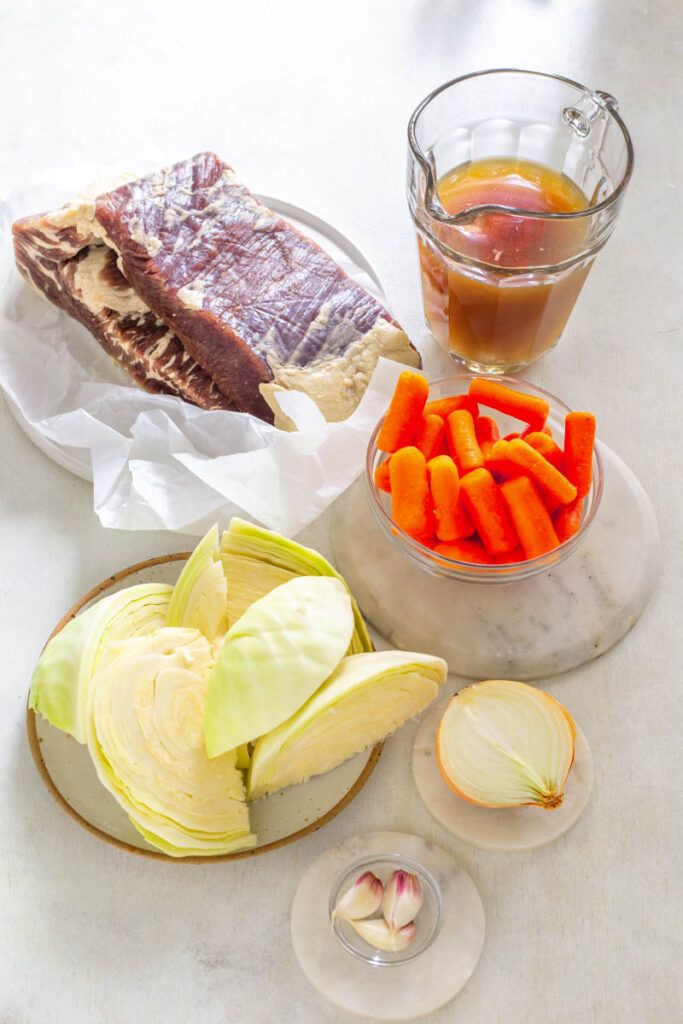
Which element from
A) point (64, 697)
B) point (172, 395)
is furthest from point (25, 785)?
point (172, 395)

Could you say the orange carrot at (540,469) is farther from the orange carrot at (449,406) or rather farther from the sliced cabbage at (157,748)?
the sliced cabbage at (157,748)

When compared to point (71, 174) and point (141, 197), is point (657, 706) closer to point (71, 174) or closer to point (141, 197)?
point (141, 197)

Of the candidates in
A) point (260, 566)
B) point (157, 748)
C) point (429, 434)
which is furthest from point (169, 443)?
point (157, 748)

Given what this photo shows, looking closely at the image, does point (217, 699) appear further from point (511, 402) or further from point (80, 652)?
point (511, 402)

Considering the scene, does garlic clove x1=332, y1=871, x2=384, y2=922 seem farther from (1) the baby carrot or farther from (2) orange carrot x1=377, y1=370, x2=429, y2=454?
(2) orange carrot x1=377, y1=370, x2=429, y2=454

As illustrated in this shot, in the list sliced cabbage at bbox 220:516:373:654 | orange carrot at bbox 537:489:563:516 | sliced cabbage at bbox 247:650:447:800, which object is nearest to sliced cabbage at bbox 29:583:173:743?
sliced cabbage at bbox 220:516:373:654
